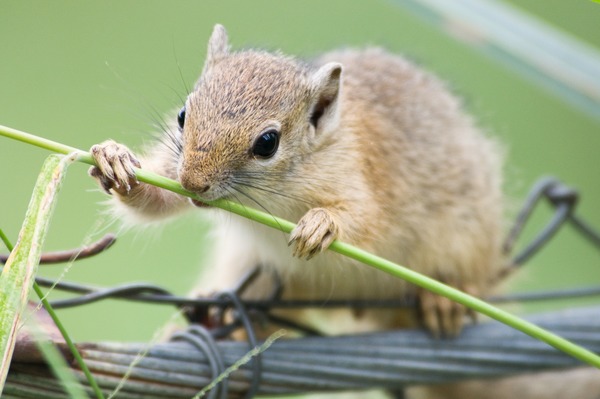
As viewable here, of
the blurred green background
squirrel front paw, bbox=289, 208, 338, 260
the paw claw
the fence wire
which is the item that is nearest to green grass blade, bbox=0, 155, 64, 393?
the fence wire

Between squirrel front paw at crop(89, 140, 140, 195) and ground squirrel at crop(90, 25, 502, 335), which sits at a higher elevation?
ground squirrel at crop(90, 25, 502, 335)

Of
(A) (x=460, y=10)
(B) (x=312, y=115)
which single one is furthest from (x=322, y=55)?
(B) (x=312, y=115)

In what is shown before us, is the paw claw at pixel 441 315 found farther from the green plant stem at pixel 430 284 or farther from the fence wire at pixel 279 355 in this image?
the green plant stem at pixel 430 284

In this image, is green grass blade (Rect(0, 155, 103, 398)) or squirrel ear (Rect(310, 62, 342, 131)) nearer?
green grass blade (Rect(0, 155, 103, 398))

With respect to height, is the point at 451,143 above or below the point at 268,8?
below

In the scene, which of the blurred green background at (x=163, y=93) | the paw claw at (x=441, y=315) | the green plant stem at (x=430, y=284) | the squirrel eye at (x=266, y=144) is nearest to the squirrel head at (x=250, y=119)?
the squirrel eye at (x=266, y=144)

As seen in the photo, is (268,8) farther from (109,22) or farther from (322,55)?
(322,55)

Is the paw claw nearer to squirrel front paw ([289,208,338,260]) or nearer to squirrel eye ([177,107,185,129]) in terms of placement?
squirrel front paw ([289,208,338,260])

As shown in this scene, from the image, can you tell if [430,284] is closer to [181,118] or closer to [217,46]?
[181,118]
